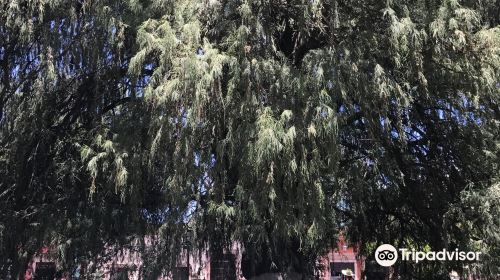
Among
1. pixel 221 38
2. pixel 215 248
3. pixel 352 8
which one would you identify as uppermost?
pixel 352 8

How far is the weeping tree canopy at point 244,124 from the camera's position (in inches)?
283

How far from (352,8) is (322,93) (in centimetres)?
192

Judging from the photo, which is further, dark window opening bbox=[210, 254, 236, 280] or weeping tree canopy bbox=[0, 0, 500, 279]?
dark window opening bbox=[210, 254, 236, 280]

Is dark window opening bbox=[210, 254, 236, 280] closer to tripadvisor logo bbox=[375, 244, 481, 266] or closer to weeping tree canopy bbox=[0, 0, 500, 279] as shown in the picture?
weeping tree canopy bbox=[0, 0, 500, 279]

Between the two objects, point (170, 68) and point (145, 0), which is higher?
point (145, 0)

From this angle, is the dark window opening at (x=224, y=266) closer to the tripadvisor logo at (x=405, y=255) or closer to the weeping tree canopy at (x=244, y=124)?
the weeping tree canopy at (x=244, y=124)

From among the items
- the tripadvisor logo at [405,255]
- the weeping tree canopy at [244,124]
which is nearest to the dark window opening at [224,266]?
the weeping tree canopy at [244,124]

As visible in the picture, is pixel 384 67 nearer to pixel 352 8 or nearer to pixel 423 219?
pixel 352 8

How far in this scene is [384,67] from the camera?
793cm

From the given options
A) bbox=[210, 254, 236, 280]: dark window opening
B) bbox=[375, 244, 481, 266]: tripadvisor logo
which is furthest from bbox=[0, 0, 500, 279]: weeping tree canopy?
bbox=[210, 254, 236, 280]: dark window opening

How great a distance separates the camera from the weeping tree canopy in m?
7.18

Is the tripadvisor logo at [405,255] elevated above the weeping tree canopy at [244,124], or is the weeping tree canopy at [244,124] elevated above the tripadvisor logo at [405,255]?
the weeping tree canopy at [244,124]

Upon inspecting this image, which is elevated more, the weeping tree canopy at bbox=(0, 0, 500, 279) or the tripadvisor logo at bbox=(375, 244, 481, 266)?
the weeping tree canopy at bbox=(0, 0, 500, 279)

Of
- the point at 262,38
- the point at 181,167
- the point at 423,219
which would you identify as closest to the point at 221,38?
the point at 262,38
